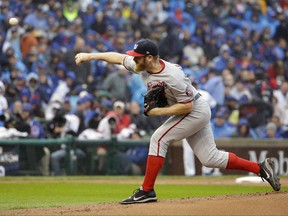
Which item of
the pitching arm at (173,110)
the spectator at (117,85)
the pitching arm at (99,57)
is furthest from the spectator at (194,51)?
the pitching arm at (173,110)

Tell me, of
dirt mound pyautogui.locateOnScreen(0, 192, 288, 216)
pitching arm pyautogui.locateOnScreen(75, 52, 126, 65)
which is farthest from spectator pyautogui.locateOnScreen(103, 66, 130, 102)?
dirt mound pyautogui.locateOnScreen(0, 192, 288, 216)

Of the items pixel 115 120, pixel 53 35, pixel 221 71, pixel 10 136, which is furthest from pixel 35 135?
pixel 221 71

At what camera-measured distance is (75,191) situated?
11.8m

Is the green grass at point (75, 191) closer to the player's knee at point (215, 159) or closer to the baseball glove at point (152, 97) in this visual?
the player's knee at point (215, 159)

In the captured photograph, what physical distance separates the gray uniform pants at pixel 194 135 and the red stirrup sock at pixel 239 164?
0.07 meters

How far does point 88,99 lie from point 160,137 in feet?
27.9

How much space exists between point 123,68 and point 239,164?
31.7 ft

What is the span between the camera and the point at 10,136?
15664 mm

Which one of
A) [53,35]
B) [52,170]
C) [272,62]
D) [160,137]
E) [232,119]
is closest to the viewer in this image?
[160,137]

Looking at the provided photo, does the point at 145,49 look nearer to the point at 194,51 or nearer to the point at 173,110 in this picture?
the point at 173,110

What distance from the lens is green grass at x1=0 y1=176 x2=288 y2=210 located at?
992cm

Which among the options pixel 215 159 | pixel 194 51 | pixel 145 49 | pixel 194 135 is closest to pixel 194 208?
pixel 215 159

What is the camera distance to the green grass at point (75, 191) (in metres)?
9.92

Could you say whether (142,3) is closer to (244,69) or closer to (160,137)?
(244,69)
